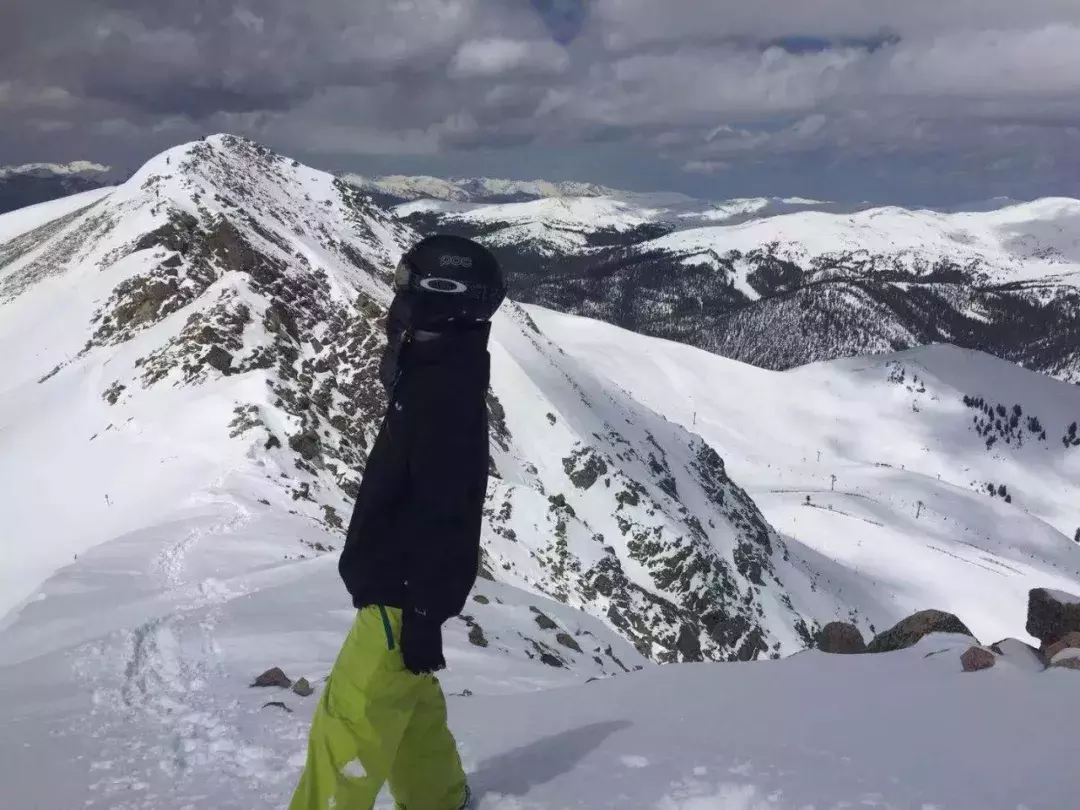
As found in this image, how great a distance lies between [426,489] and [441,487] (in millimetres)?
97

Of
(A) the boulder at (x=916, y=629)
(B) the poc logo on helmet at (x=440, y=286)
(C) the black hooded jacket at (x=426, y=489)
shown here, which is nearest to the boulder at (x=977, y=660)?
(A) the boulder at (x=916, y=629)

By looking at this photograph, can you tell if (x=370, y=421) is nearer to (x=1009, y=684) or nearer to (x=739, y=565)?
(x=1009, y=684)

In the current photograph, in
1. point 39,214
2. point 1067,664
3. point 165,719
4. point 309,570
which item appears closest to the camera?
point 165,719

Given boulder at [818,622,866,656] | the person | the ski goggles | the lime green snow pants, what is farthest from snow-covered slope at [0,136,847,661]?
the ski goggles

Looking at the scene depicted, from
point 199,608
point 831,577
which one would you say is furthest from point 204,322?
point 831,577

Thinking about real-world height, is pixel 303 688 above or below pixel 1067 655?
below

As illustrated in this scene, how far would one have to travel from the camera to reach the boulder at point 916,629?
10.7 meters

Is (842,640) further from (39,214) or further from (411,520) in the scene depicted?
(39,214)

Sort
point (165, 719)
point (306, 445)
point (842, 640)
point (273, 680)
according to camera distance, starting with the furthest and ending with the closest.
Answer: point (306, 445)
point (842, 640)
point (273, 680)
point (165, 719)

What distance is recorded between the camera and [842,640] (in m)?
11.7

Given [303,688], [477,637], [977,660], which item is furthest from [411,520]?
[477,637]

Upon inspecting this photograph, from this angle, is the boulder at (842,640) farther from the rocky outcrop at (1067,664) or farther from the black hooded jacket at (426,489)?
the black hooded jacket at (426,489)

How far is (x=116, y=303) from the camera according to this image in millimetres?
42094

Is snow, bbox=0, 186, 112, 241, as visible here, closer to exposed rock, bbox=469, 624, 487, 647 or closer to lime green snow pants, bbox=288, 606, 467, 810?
exposed rock, bbox=469, 624, 487, 647
